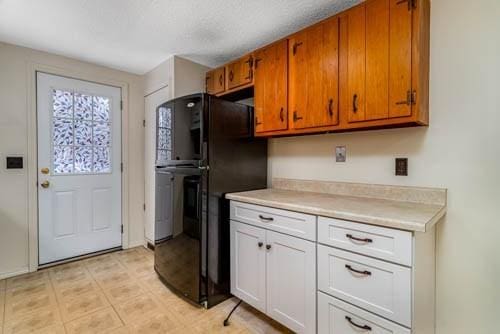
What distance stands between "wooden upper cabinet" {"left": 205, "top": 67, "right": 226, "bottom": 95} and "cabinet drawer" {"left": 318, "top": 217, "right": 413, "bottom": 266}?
176 cm

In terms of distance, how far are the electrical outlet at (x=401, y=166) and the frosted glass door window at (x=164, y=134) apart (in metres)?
1.80

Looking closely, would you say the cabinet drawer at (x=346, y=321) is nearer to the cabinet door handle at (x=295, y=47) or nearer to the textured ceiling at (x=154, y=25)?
the cabinet door handle at (x=295, y=47)

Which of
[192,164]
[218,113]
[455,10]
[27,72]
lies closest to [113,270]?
[192,164]

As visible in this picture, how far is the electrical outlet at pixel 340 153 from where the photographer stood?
197 centimetres

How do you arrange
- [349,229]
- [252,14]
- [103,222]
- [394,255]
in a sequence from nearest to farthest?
[394,255], [349,229], [252,14], [103,222]

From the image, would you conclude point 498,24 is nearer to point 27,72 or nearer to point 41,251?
point 27,72

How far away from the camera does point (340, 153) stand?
78.2 inches

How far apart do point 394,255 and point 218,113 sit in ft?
5.00

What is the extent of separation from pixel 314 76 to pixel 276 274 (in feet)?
4.58

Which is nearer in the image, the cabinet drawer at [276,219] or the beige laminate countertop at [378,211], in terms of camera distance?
the beige laminate countertop at [378,211]

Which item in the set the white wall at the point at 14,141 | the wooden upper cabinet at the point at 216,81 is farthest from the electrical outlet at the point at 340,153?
the white wall at the point at 14,141

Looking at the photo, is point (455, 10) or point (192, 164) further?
point (192, 164)

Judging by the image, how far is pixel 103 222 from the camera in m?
3.04

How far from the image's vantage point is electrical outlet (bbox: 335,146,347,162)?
1965mm
